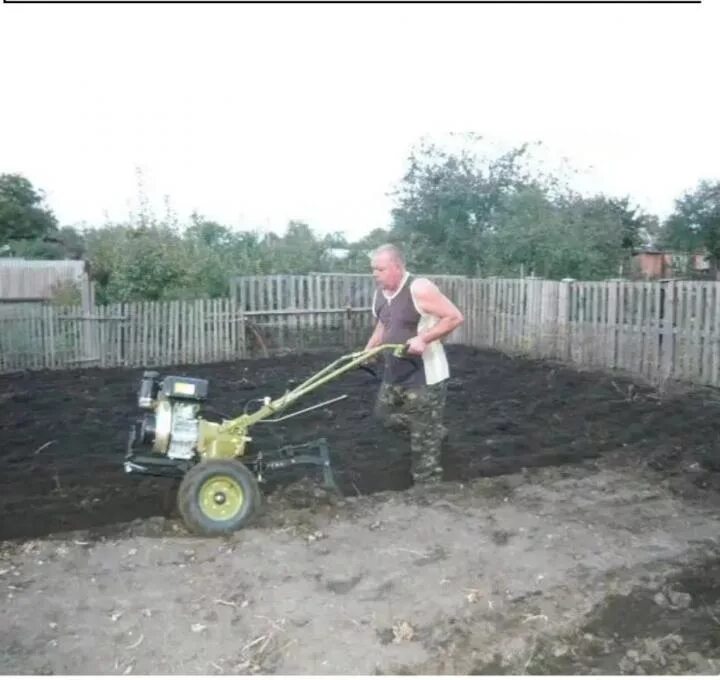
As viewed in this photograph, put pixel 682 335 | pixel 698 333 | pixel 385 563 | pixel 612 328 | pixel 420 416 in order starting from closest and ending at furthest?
pixel 385 563 < pixel 420 416 < pixel 698 333 < pixel 682 335 < pixel 612 328

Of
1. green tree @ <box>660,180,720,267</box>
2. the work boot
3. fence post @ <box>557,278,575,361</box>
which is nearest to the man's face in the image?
the work boot

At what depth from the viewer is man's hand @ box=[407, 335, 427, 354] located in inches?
201

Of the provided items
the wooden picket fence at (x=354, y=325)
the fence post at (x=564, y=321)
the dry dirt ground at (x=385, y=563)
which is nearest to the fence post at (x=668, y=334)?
the wooden picket fence at (x=354, y=325)

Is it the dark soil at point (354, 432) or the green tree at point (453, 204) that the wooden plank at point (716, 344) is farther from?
the green tree at point (453, 204)

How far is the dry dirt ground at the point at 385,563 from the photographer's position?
11.1 ft

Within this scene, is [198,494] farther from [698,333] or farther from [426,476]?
[698,333]

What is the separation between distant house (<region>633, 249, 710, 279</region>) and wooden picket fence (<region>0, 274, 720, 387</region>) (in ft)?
35.8

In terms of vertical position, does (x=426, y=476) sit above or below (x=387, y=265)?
below

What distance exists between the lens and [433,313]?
5.34 metres

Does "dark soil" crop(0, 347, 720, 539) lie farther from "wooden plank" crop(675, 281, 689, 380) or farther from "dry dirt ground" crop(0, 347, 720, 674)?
"wooden plank" crop(675, 281, 689, 380)

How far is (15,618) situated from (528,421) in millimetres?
5348

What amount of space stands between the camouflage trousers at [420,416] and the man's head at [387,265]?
764 mm

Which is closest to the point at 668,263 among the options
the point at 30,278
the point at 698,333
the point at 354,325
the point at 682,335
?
the point at 354,325

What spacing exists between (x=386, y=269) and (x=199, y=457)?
1.75 m
